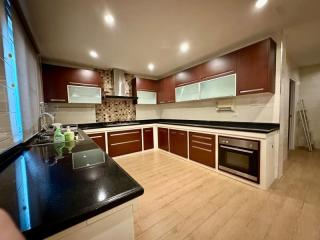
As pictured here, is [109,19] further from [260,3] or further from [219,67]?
[219,67]

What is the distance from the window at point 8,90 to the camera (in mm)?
1065

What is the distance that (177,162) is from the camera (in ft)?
10.2

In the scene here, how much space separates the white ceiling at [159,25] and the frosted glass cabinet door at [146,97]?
1353mm

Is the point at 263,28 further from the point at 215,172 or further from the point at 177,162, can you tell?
the point at 177,162

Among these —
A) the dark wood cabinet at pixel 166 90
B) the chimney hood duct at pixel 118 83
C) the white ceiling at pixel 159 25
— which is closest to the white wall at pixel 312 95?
the white ceiling at pixel 159 25

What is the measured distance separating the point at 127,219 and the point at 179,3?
195 centimetres

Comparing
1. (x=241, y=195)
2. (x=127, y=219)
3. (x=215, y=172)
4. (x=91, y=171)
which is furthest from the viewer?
(x=215, y=172)

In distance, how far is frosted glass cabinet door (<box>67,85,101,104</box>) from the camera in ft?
10.1

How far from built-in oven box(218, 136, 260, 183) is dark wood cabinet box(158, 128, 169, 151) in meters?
1.54

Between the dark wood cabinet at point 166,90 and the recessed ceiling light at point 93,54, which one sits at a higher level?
the recessed ceiling light at point 93,54

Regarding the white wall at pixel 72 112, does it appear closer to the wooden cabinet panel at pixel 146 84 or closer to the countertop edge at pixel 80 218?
the wooden cabinet panel at pixel 146 84

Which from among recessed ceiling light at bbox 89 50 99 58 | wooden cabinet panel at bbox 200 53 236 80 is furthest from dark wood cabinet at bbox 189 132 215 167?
recessed ceiling light at bbox 89 50 99 58

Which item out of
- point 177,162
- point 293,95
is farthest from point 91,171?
point 293,95

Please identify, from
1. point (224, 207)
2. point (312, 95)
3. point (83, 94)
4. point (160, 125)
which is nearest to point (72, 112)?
point (83, 94)
